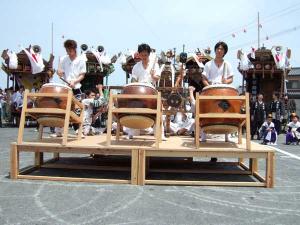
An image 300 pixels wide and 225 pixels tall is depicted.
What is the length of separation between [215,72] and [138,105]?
64.1 inches

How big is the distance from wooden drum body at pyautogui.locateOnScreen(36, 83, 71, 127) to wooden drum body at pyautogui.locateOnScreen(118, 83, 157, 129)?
80cm

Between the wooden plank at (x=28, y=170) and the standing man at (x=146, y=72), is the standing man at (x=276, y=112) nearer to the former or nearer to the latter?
the standing man at (x=146, y=72)

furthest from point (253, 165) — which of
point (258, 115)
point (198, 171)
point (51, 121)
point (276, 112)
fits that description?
point (276, 112)

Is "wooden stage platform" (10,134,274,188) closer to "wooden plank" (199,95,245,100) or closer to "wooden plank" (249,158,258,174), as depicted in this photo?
"wooden plank" (249,158,258,174)

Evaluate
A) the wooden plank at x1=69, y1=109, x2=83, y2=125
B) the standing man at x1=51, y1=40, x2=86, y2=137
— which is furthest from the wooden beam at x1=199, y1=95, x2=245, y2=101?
the standing man at x1=51, y1=40, x2=86, y2=137

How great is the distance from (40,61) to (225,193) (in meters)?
17.3

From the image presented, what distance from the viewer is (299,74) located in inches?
1431

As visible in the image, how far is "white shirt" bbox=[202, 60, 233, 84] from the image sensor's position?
21.1 feet

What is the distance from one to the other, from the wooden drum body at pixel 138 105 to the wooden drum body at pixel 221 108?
2.34 feet

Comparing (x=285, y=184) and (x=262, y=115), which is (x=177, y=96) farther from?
(x=262, y=115)

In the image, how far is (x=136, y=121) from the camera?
5594 millimetres

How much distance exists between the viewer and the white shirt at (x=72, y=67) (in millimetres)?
6777

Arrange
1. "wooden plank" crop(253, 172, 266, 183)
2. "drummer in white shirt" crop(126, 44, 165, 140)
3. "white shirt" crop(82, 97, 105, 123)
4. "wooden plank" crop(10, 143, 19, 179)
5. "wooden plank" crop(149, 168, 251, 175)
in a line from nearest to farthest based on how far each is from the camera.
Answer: "wooden plank" crop(10, 143, 19, 179)
"wooden plank" crop(253, 172, 266, 183)
"wooden plank" crop(149, 168, 251, 175)
"drummer in white shirt" crop(126, 44, 165, 140)
"white shirt" crop(82, 97, 105, 123)

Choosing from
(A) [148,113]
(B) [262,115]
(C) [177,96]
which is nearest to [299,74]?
(B) [262,115]
